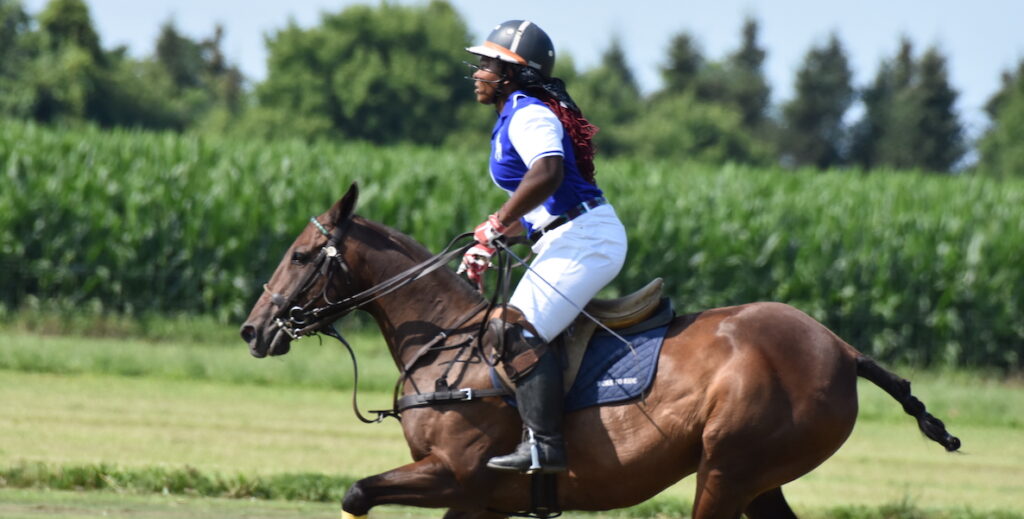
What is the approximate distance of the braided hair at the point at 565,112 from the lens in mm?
6820

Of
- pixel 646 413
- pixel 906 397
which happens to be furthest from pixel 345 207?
pixel 906 397

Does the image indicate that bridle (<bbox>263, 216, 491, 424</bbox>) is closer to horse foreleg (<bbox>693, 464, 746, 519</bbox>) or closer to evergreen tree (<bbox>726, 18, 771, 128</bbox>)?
horse foreleg (<bbox>693, 464, 746, 519</bbox>)

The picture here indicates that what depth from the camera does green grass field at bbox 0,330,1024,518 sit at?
10833 mm

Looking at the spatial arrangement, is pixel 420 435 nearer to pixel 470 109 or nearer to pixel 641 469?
pixel 641 469

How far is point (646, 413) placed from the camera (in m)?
6.55

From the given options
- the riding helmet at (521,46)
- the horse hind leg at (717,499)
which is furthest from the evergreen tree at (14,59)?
the horse hind leg at (717,499)

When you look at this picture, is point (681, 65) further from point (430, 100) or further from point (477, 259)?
point (477, 259)

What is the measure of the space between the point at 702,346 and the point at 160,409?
10246 millimetres

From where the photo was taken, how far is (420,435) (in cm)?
672

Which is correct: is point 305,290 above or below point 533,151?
below

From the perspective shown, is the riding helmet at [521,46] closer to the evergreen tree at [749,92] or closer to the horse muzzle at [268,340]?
the horse muzzle at [268,340]

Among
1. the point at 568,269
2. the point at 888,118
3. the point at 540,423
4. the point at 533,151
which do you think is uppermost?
the point at 888,118

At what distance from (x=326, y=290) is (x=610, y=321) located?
1.50m

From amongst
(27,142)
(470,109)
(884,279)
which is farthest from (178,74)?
(884,279)
